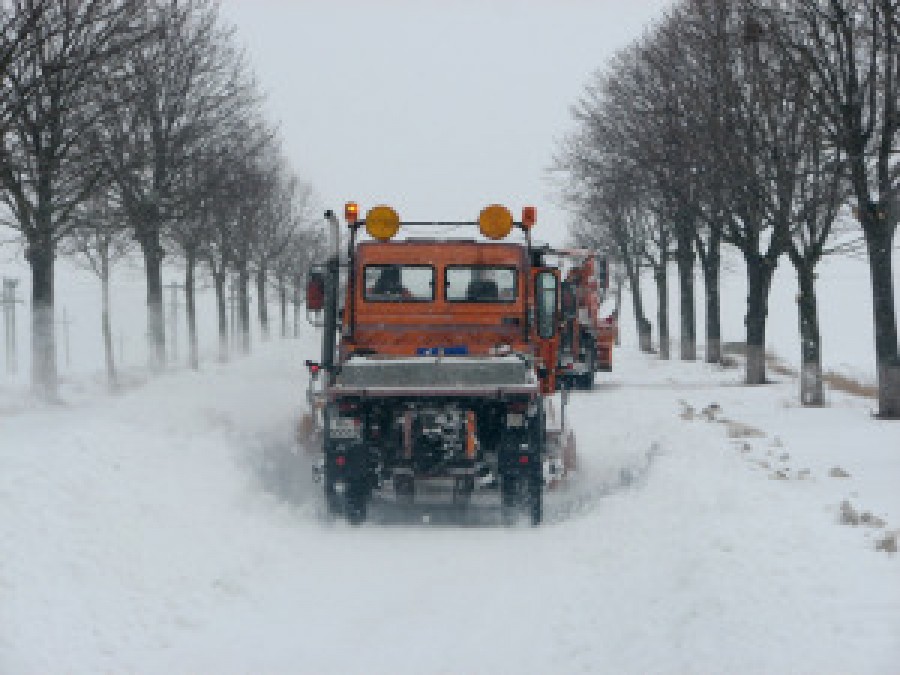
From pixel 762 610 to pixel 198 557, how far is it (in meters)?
4.12

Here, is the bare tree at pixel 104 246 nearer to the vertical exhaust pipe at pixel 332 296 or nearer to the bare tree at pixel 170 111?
the bare tree at pixel 170 111

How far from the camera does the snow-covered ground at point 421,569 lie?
6066mm

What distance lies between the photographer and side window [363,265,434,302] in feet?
39.1

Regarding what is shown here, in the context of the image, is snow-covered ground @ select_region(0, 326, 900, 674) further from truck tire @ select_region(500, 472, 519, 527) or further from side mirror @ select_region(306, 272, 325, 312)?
side mirror @ select_region(306, 272, 325, 312)

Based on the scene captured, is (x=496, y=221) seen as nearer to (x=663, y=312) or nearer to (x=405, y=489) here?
(x=405, y=489)

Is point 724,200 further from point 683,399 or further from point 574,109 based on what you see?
point 574,109

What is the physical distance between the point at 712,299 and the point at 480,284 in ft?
68.9

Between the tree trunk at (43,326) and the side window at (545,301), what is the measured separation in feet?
34.5

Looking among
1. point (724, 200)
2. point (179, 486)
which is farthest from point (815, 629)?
point (724, 200)

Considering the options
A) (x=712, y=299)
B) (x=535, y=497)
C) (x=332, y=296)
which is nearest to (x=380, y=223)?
(x=332, y=296)

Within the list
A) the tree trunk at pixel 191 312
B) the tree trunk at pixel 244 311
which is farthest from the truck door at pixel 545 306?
the tree trunk at pixel 244 311

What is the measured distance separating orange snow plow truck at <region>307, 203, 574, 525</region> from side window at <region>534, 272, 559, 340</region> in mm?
13

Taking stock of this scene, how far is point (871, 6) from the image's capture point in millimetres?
16219

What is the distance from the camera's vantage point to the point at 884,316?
1686 centimetres
